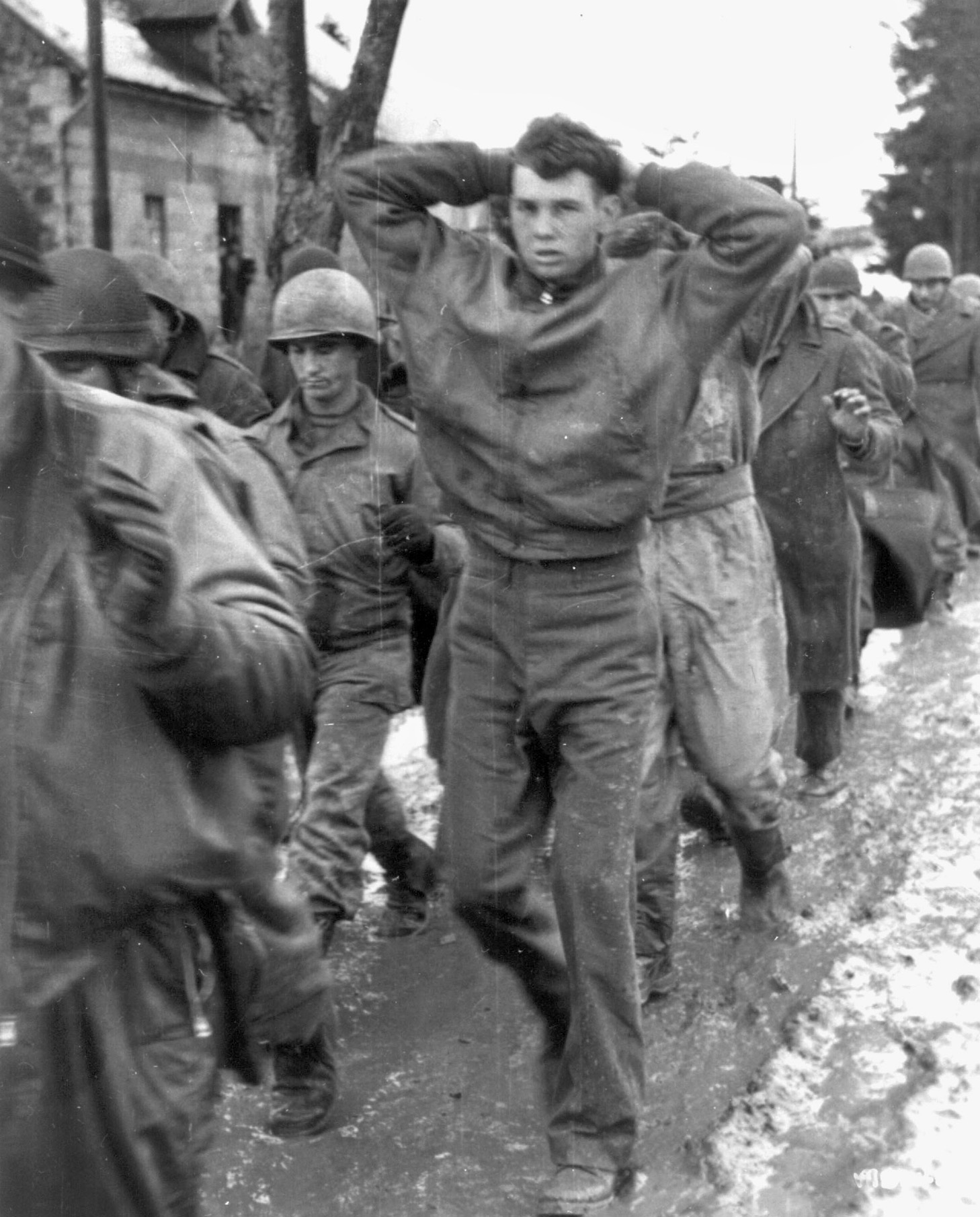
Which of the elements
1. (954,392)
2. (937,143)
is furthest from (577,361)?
(937,143)

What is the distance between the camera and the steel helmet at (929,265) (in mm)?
15273

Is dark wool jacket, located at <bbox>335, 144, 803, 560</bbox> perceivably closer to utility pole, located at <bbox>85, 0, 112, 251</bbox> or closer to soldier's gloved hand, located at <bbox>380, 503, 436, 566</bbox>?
soldier's gloved hand, located at <bbox>380, 503, 436, 566</bbox>

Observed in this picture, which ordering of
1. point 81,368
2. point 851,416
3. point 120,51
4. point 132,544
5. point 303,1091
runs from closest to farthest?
point 132,544 → point 81,368 → point 303,1091 → point 851,416 → point 120,51

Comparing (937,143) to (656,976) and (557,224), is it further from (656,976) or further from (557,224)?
(557,224)

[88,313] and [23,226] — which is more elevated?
[23,226]

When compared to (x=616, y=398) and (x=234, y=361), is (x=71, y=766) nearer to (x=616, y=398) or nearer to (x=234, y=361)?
(x=616, y=398)

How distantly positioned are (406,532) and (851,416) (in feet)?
7.29

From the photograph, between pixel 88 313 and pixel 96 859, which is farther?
pixel 88 313

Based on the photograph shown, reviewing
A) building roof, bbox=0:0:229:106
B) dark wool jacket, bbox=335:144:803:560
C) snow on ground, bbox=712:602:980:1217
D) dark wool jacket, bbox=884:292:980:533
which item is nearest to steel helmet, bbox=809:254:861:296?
dark wool jacket, bbox=884:292:980:533

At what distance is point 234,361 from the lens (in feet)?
21.6

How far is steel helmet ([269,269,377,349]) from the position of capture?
5.60m

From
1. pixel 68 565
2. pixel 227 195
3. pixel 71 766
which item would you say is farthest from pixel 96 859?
pixel 227 195

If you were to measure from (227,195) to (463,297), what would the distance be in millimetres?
19677

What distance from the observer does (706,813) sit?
23.3 ft
